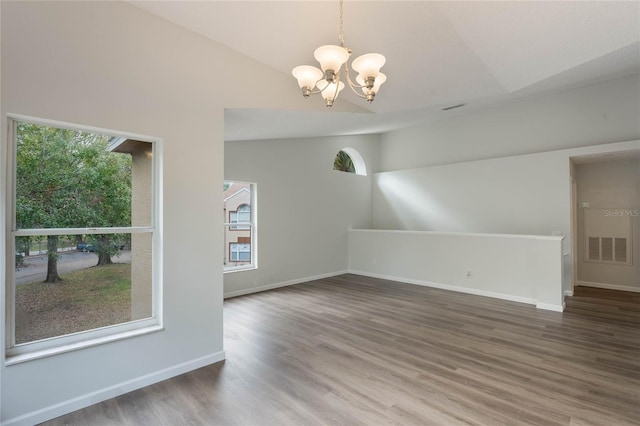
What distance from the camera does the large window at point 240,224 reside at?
5.79m

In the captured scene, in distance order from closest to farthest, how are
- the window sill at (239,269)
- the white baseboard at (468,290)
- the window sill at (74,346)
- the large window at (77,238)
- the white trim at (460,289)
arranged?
the window sill at (74,346)
the large window at (77,238)
the white baseboard at (468,290)
the white trim at (460,289)
the window sill at (239,269)

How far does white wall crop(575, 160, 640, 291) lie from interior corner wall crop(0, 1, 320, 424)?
6.51 metres

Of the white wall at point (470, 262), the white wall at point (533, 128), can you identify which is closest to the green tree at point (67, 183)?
the white wall at point (470, 262)

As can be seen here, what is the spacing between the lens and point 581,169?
630cm

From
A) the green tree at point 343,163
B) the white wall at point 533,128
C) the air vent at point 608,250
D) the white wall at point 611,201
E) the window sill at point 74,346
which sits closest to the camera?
the window sill at point 74,346

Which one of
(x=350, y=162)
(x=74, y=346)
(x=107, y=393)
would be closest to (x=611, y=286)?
(x=350, y=162)

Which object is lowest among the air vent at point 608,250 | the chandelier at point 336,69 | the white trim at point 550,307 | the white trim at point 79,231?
the white trim at point 550,307

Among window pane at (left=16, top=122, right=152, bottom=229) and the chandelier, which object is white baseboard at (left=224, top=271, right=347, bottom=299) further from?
the chandelier

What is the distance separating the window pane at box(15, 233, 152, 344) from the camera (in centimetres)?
223

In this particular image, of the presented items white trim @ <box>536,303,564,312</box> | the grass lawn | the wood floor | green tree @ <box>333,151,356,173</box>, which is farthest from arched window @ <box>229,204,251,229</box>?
white trim @ <box>536,303,564,312</box>

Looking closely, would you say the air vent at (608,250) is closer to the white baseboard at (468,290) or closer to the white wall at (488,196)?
the white wall at (488,196)

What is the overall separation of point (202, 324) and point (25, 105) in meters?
2.18

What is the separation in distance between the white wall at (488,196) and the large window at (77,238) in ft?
20.3

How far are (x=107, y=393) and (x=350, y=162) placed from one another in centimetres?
687
